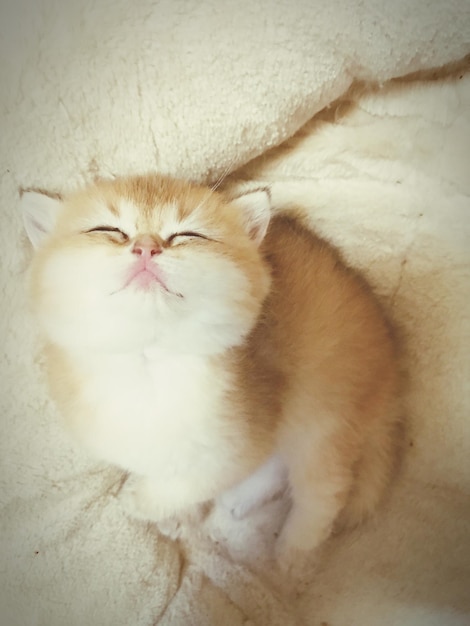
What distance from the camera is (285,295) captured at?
2.77 ft

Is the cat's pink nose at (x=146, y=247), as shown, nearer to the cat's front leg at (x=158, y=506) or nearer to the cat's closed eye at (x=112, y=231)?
the cat's closed eye at (x=112, y=231)

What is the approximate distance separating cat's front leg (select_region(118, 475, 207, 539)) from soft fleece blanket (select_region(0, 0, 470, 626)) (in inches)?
0.9

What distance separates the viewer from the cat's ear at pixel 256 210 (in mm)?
753

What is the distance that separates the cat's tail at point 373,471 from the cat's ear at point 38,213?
0.62 metres

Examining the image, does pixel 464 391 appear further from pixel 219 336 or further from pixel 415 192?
pixel 219 336

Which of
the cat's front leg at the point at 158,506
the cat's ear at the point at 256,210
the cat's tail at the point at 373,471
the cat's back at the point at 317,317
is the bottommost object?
the cat's front leg at the point at 158,506

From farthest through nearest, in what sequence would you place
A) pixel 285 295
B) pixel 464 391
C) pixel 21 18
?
1. pixel 464 391
2. pixel 285 295
3. pixel 21 18

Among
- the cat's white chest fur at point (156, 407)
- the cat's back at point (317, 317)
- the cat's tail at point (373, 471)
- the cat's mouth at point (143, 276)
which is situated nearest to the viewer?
the cat's mouth at point (143, 276)

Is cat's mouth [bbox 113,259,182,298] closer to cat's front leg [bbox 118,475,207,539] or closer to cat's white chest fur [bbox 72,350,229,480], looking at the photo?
cat's white chest fur [bbox 72,350,229,480]

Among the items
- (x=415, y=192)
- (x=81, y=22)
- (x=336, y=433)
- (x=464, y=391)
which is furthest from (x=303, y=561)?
(x=81, y=22)

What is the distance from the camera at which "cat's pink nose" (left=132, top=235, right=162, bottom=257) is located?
2.01ft

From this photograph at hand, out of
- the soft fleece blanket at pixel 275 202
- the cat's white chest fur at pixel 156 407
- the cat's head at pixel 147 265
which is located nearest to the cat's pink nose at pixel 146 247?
the cat's head at pixel 147 265

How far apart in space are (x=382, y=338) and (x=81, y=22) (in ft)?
2.12

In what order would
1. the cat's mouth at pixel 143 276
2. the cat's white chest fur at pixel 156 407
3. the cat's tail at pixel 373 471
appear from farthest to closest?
the cat's tail at pixel 373 471
the cat's white chest fur at pixel 156 407
the cat's mouth at pixel 143 276
